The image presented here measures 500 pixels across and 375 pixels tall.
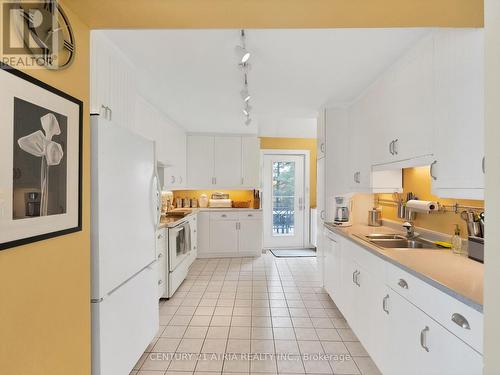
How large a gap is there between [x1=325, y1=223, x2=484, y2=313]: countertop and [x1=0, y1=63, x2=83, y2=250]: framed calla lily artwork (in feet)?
5.64

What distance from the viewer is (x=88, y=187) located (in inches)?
59.7

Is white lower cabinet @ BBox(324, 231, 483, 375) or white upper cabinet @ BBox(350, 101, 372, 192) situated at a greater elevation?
white upper cabinet @ BBox(350, 101, 372, 192)

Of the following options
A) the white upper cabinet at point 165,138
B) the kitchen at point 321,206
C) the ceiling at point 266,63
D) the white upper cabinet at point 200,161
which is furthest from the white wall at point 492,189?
the white upper cabinet at point 200,161

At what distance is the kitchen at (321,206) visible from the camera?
4.91 ft

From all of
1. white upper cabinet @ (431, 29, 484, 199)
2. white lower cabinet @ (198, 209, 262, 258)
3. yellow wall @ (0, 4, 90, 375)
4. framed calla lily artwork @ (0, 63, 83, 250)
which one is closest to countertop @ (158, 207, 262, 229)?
white lower cabinet @ (198, 209, 262, 258)

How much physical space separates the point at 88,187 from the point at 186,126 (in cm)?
350

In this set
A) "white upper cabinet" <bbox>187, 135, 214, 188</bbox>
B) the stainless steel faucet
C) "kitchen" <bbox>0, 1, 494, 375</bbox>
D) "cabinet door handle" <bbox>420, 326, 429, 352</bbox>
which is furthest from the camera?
"white upper cabinet" <bbox>187, 135, 214, 188</bbox>

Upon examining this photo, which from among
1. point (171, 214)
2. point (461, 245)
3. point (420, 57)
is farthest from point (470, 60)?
point (171, 214)

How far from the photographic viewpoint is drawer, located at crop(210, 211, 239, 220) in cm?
525

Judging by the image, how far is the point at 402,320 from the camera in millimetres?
1621

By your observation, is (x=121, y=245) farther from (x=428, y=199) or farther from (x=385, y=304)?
(x=428, y=199)

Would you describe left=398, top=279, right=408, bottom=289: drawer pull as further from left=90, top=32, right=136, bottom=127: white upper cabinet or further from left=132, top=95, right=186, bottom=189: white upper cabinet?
left=132, top=95, right=186, bottom=189: white upper cabinet

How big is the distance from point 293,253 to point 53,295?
4.81 meters

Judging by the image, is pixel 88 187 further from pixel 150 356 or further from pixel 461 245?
Answer: pixel 461 245
